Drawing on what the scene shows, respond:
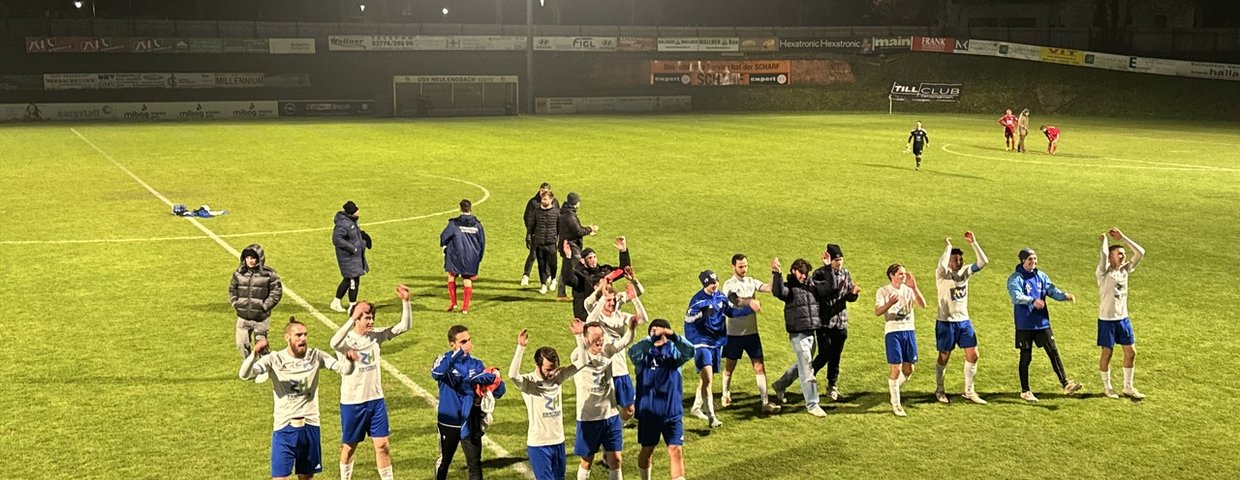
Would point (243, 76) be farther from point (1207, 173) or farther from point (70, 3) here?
point (1207, 173)

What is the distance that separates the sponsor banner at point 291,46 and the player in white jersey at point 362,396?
2573 inches

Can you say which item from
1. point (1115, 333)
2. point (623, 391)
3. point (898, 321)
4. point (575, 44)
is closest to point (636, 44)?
point (575, 44)

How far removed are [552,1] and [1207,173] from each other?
59.8m

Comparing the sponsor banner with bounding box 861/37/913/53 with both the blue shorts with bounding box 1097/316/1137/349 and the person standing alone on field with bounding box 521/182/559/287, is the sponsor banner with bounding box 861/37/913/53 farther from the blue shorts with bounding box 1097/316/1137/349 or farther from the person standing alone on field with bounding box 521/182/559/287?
the blue shorts with bounding box 1097/316/1137/349

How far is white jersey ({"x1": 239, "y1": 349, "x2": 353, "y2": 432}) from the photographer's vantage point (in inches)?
394

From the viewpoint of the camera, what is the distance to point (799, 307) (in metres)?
13.2

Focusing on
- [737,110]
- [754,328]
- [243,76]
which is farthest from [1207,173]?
[243,76]

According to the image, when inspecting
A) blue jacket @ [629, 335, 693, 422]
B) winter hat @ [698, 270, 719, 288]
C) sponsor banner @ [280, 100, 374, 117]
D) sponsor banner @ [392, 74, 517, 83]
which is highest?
sponsor banner @ [392, 74, 517, 83]

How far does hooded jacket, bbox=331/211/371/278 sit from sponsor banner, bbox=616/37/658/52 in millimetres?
62437

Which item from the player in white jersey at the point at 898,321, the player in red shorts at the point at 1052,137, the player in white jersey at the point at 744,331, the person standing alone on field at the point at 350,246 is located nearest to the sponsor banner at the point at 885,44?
the player in red shorts at the point at 1052,137

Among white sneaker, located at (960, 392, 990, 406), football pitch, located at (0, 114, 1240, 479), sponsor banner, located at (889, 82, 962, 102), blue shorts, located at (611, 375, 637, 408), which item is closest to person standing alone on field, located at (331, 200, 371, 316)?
football pitch, located at (0, 114, 1240, 479)

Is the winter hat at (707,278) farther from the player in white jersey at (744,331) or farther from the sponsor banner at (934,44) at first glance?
the sponsor banner at (934,44)

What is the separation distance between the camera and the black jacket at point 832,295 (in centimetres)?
1341

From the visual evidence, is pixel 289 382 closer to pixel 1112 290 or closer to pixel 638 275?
pixel 1112 290
